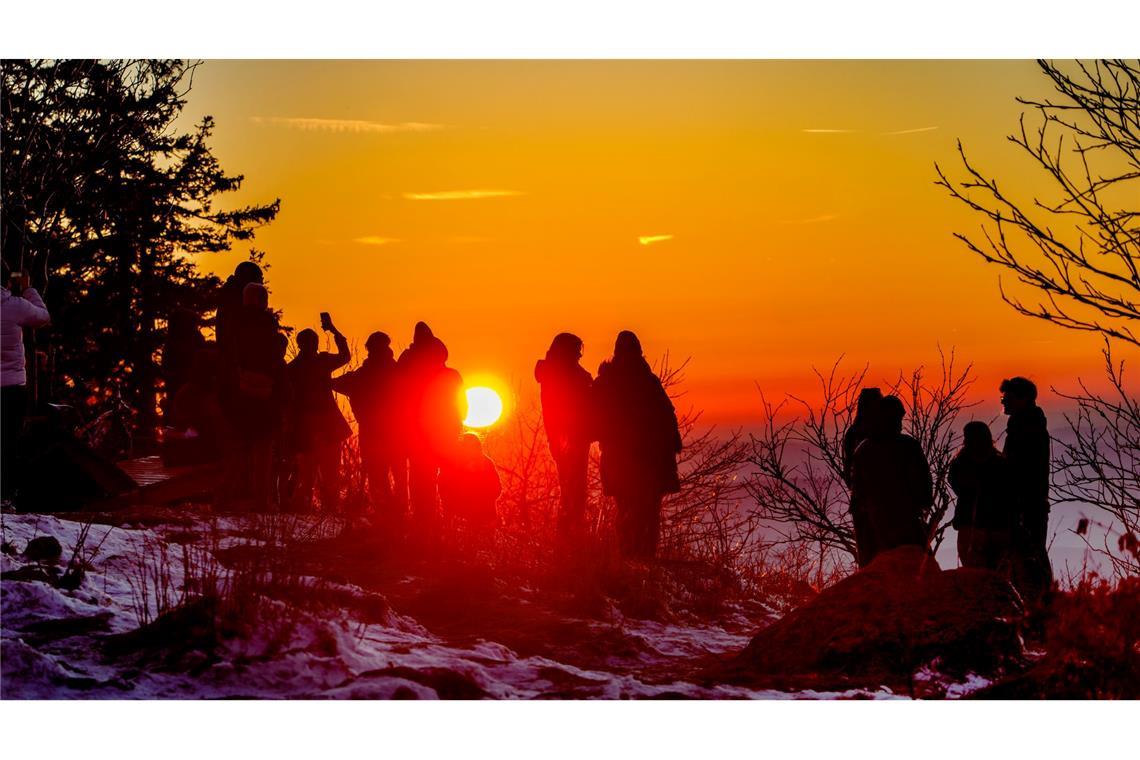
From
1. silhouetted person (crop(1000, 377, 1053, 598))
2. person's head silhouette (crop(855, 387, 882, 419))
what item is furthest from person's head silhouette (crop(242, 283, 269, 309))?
silhouetted person (crop(1000, 377, 1053, 598))

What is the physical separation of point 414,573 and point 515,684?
4.39 m

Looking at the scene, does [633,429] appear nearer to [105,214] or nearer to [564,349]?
[564,349]

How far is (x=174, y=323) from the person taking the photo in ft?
44.0

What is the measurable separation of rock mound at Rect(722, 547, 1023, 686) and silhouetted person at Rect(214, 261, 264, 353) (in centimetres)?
581

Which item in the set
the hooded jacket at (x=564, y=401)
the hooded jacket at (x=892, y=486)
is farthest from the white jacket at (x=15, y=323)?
the hooded jacket at (x=892, y=486)

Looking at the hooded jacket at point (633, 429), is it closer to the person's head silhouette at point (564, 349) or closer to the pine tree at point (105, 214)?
the person's head silhouette at point (564, 349)

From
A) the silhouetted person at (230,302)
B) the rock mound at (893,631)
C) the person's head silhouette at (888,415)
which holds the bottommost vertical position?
the rock mound at (893,631)

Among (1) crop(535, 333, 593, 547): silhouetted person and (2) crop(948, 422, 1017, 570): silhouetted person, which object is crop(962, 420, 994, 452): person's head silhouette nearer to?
(2) crop(948, 422, 1017, 570): silhouetted person

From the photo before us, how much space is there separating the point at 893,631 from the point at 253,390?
6464mm

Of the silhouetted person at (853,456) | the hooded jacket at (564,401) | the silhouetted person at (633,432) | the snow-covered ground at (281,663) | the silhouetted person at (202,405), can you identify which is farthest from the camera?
the silhouetted person at (633,432)

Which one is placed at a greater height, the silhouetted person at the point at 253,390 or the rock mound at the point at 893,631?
the silhouetted person at the point at 253,390

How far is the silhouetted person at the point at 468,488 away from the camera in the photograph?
1341 cm

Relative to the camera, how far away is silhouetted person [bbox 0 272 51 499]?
10.4 metres

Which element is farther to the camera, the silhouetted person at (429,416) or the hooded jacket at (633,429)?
the hooded jacket at (633,429)
